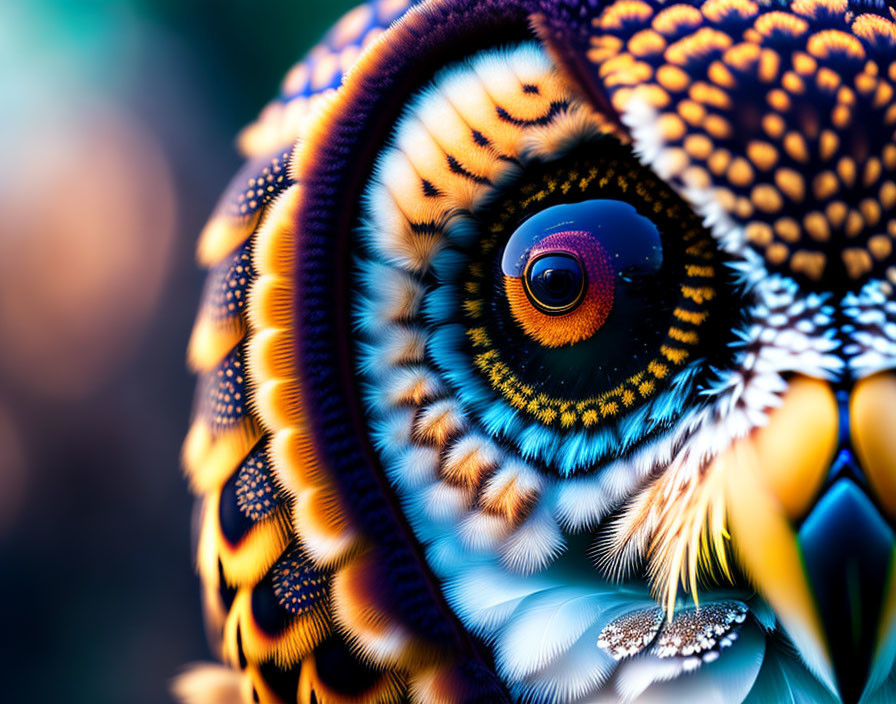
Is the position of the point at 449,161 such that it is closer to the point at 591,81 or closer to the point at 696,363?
the point at 591,81

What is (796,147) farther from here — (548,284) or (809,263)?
(548,284)

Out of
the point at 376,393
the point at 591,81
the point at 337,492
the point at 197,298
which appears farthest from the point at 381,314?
the point at 197,298

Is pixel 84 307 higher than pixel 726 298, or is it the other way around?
pixel 84 307

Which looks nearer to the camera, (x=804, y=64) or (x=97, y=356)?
(x=804, y=64)

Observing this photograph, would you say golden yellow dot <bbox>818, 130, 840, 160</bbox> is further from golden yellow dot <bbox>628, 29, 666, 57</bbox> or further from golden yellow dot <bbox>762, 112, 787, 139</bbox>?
golden yellow dot <bbox>628, 29, 666, 57</bbox>

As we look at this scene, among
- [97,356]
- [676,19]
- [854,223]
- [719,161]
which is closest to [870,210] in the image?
[854,223]

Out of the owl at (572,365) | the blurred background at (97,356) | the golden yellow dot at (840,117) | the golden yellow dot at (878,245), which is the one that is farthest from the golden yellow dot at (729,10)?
the blurred background at (97,356)
